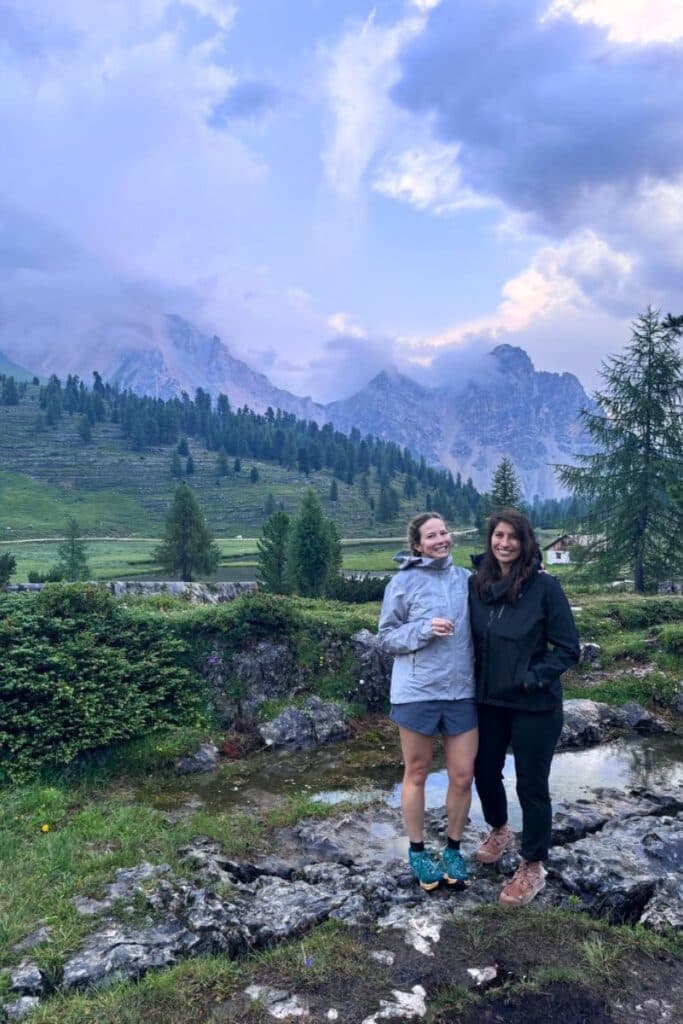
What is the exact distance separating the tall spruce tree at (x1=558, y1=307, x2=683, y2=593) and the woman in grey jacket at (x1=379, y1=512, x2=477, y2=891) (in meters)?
26.7

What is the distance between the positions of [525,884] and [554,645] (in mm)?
2405

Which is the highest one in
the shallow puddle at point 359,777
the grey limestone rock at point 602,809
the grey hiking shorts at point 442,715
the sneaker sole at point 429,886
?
the grey hiking shorts at point 442,715

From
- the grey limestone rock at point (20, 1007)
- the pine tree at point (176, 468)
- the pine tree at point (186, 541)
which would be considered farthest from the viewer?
the pine tree at point (176, 468)

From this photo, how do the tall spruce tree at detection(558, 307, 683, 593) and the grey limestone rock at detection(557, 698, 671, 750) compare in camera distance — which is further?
the tall spruce tree at detection(558, 307, 683, 593)

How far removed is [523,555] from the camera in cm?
575

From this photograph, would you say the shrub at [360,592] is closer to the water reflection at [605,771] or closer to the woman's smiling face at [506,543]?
the water reflection at [605,771]

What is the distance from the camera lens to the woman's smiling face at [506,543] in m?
5.74

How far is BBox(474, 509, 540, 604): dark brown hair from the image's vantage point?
5703 mm

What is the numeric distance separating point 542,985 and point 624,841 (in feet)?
9.81

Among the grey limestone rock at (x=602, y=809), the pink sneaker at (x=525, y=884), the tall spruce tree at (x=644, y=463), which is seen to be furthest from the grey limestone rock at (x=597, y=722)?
the tall spruce tree at (x=644, y=463)

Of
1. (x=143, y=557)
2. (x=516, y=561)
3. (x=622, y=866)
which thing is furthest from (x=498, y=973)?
(x=143, y=557)

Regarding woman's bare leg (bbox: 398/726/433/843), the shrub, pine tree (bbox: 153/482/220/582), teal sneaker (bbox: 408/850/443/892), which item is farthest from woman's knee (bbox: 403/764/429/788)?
pine tree (bbox: 153/482/220/582)

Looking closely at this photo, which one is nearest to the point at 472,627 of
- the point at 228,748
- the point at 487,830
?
the point at 487,830

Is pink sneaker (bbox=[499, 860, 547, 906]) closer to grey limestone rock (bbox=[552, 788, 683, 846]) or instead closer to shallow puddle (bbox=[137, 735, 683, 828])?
grey limestone rock (bbox=[552, 788, 683, 846])
